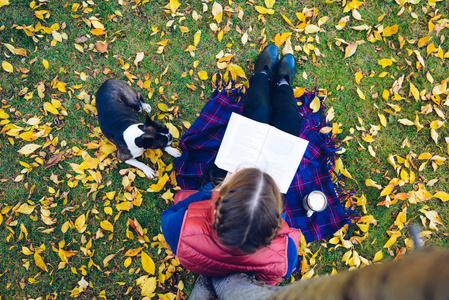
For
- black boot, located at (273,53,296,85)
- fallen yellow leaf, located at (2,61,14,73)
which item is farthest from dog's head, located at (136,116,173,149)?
fallen yellow leaf, located at (2,61,14,73)

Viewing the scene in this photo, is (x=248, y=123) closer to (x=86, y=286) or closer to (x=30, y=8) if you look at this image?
(x=86, y=286)

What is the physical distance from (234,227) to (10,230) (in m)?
3.02

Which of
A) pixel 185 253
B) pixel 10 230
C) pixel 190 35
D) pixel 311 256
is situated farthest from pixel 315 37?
pixel 10 230

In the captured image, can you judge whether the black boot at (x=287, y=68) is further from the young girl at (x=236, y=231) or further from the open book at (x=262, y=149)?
the young girl at (x=236, y=231)

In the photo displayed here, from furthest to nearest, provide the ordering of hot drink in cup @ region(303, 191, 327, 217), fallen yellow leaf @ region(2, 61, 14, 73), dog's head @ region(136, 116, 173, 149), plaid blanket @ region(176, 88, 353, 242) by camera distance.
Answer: fallen yellow leaf @ region(2, 61, 14, 73) → plaid blanket @ region(176, 88, 353, 242) → hot drink in cup @ region(303, 191, 327, 217) → dog's head @ region(136, 116, 173, 149)

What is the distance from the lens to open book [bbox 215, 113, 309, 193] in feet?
8.32

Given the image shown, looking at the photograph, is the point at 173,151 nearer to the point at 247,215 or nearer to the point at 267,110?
the point at 267,110

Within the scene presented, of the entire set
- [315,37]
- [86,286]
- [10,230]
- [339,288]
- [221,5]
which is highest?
[221,5]

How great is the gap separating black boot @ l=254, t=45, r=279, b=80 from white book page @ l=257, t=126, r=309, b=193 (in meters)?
0.96

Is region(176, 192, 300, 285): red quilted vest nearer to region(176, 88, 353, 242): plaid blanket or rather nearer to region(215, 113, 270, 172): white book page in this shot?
region(215, 113, 270, 172): white book page

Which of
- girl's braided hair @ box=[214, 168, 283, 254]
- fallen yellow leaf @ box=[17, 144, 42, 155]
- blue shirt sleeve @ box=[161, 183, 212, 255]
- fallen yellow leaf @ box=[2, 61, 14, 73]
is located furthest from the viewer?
fallen yellow leaf @ box=[2, 61, 14, 73]

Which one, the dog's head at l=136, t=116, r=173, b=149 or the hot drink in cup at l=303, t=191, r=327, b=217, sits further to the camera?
the hot drink in cup at l=303, t=191, r=327, b=217

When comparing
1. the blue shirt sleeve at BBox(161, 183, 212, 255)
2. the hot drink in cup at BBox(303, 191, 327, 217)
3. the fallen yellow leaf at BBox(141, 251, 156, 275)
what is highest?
the blue shirt sleeve at BBox(161, 183, 212, 255)

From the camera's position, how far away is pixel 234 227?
1522mm
